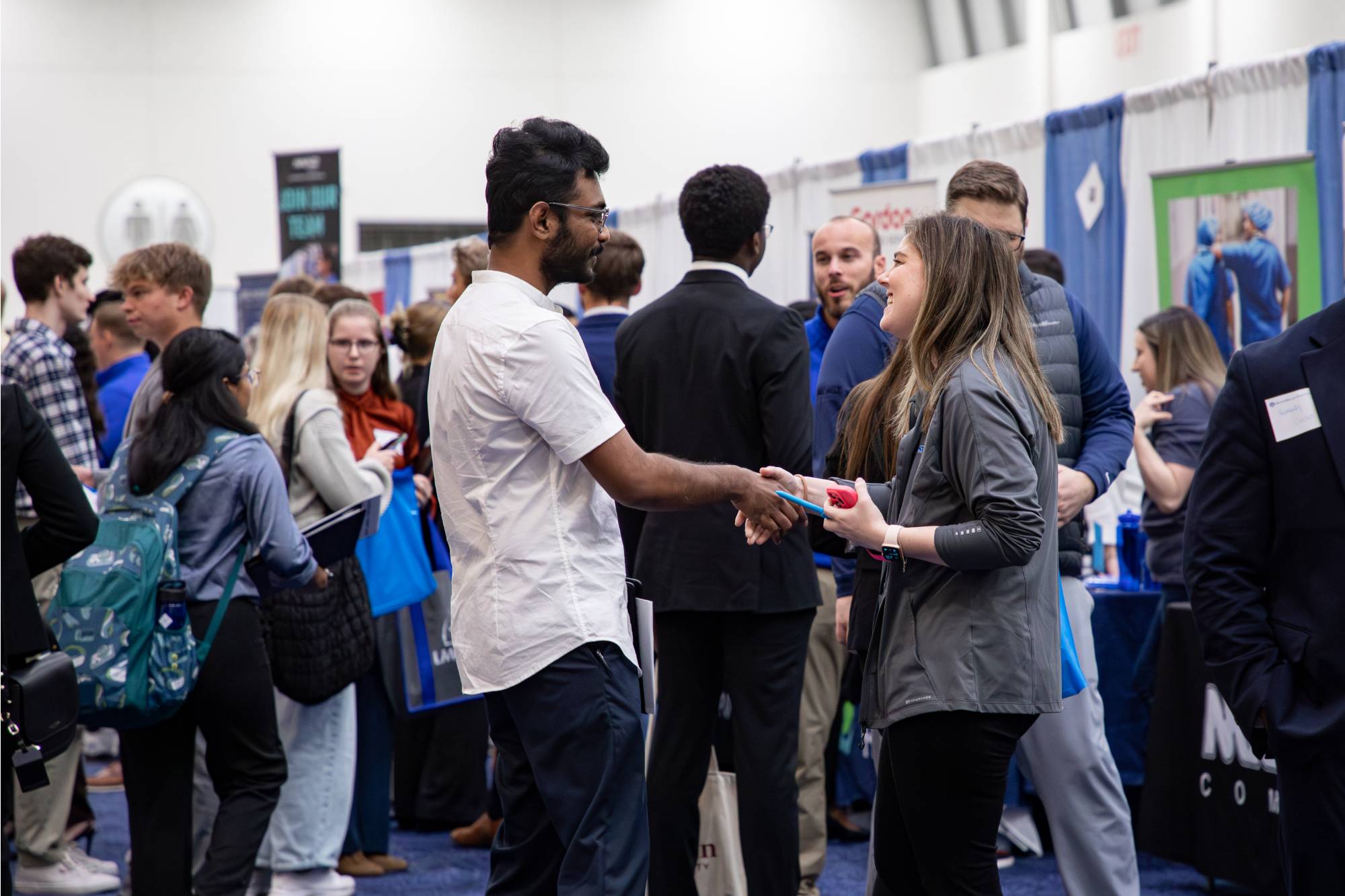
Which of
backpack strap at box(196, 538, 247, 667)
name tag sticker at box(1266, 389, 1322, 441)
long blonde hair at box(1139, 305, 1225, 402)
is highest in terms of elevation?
long blonde hair at box(1139, 305, 1225, 402)

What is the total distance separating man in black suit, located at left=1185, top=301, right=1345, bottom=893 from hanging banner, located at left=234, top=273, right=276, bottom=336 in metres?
8.12

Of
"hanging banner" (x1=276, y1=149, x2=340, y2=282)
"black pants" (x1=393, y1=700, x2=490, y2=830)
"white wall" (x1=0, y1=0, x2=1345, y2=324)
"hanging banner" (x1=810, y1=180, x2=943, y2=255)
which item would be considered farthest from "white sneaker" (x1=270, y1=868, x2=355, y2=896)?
"white wall" (x1=0, y1=0, x2=1345, y2=324)

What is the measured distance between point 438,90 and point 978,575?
13.2m

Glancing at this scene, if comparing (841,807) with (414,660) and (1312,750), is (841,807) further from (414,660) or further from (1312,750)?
(1312,750)

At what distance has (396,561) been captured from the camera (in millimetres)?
4219

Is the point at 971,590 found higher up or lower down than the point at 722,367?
lower down

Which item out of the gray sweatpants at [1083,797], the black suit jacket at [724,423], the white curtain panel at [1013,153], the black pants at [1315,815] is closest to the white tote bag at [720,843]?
the black suit jacket at [724,423]

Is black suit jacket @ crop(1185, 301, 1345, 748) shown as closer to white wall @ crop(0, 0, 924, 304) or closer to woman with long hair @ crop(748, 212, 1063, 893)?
woman with long hair @ crop(748, 212, 1063, 893)

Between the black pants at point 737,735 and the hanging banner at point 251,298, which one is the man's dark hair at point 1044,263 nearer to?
the black pants at point 737,735

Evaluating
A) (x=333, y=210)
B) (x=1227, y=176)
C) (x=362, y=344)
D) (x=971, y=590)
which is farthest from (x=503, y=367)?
(x=333, y=210)

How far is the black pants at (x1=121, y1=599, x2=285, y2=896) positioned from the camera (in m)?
3.37

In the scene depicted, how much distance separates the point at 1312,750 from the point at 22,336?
146 inches

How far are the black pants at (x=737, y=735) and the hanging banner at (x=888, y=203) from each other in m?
2.12

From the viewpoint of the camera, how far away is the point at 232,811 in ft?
11.2
